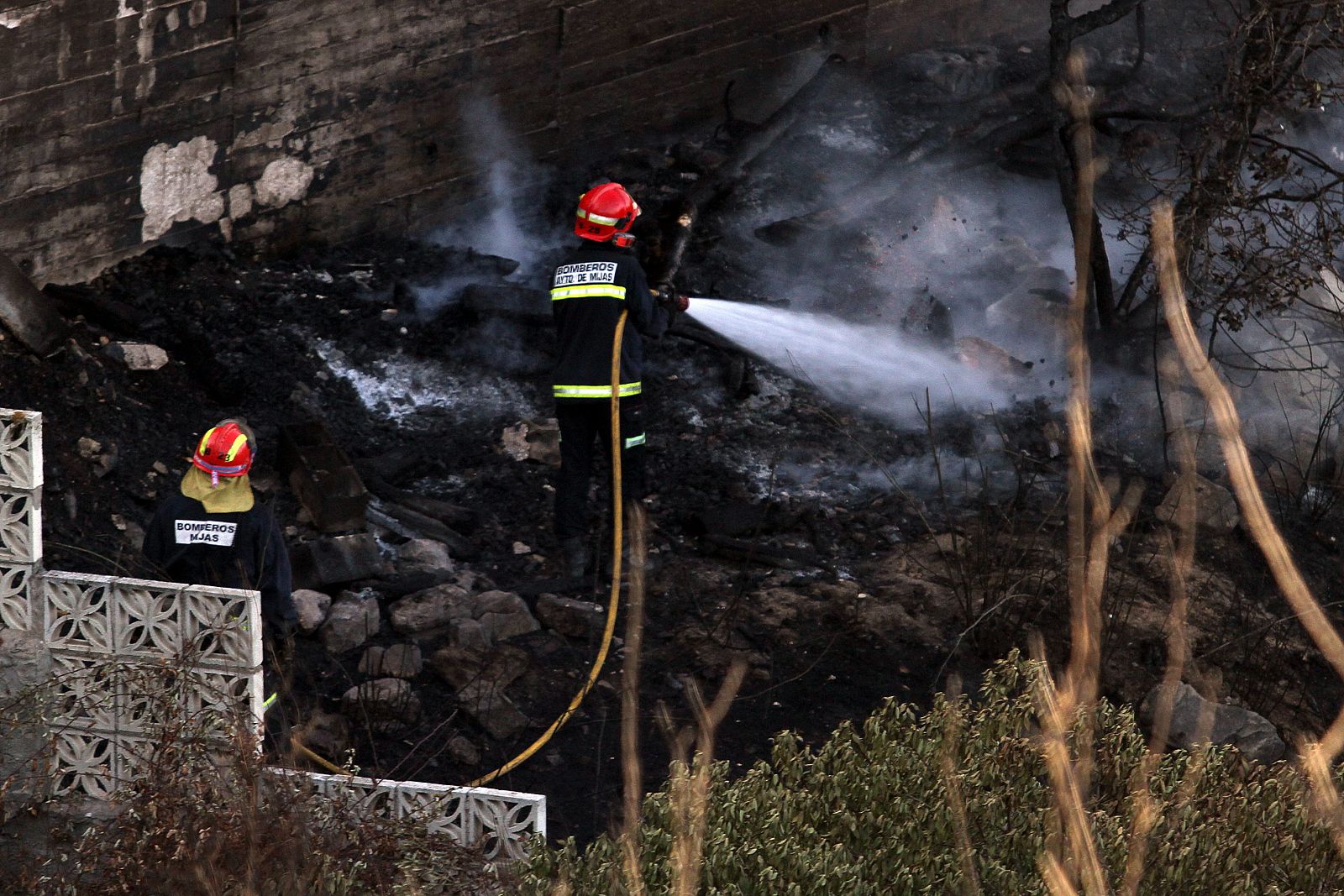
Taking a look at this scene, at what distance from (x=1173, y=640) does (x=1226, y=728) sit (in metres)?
0.52

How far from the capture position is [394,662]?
6488mm

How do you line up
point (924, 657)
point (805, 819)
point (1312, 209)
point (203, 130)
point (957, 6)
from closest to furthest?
point (805, 819) < point (924, 657) < point (203, 130) < point (1312, 209) < point (957, 6)

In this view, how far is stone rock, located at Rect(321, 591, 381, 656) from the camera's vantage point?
21.9ft

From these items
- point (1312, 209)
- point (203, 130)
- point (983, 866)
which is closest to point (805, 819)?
point (983, 866)

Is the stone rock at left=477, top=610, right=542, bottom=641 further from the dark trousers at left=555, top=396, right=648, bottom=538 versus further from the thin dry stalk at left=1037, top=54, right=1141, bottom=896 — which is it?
the thin dry stalk at left=1037, top=54, right=1141, bottom=896

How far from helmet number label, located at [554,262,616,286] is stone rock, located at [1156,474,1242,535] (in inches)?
123

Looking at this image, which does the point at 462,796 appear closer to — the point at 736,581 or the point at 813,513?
the point at 736,581

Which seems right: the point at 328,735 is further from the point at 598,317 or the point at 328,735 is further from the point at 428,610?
the point at 598,317

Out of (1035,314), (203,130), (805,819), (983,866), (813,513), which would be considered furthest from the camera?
(1035,314)

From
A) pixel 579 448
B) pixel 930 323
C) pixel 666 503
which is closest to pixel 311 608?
pixel 579 448

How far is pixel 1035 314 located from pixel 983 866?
6.16 metres

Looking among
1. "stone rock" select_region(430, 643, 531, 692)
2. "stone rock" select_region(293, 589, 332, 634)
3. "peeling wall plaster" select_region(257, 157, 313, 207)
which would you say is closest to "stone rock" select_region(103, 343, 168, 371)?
"peeling wall plaster" select_region(257, 157, 313, 207)

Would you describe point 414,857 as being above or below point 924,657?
above

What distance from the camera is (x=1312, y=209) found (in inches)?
454
